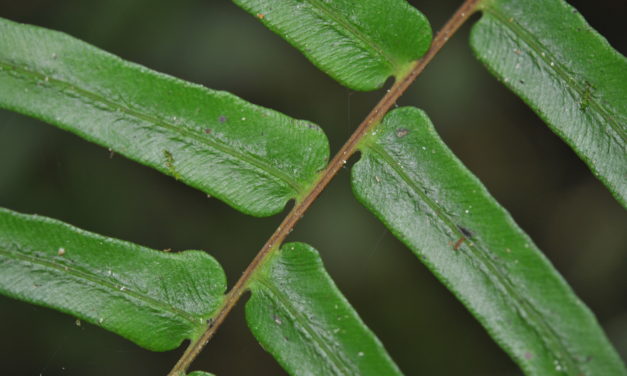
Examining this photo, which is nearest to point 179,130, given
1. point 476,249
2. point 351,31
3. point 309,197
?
point 309,197

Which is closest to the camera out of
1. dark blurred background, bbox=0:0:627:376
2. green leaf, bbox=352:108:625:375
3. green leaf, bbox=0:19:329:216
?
green leaf, bbox=352:108:625:375

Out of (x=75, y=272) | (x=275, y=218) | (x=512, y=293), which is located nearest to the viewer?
(x=512, y=293)

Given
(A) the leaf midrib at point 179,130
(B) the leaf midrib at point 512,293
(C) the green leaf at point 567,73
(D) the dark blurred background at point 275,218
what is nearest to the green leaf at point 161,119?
(A) the leaf midrib at point 179,130

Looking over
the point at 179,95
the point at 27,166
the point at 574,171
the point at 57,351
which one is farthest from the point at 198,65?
the point at 574,171

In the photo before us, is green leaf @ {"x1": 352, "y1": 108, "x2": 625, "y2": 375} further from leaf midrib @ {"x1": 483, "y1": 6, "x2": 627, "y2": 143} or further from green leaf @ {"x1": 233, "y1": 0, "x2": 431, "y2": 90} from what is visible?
leaf midrib @ {"x1": 483, "y1": 6, "x2": 627, "y2": 143}

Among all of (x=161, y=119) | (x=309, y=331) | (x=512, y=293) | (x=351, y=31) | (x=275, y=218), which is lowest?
(x=275, y=218)

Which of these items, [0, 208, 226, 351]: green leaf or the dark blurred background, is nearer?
[0, 208, 226, 351]: green leaf

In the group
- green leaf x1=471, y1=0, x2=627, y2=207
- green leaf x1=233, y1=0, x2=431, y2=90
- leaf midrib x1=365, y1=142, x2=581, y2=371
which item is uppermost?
green leaf x1=471, y1=0, x2=627, y2=207

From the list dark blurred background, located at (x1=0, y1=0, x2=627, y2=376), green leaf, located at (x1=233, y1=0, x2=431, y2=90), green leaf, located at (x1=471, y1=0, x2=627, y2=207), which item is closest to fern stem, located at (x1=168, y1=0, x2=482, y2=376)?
green leaf, located at (x1=233, y1=0, x2=431, y2=90)

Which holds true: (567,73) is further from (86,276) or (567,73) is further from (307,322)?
(86,276)
